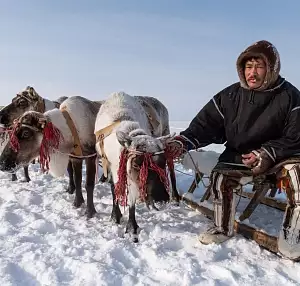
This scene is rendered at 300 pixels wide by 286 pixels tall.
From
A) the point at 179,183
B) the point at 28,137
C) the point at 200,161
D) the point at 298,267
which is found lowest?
the point at 179,183

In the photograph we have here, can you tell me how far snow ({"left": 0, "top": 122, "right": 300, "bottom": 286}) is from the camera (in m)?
3.06

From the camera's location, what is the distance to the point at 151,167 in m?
3.85

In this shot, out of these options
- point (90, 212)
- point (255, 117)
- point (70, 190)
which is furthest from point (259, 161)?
point (70, 190)

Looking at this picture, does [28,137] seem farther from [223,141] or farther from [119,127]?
[223,141]

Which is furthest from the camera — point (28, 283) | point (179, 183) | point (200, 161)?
point (179, 183)

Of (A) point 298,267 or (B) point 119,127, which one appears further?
(B) point 119,127

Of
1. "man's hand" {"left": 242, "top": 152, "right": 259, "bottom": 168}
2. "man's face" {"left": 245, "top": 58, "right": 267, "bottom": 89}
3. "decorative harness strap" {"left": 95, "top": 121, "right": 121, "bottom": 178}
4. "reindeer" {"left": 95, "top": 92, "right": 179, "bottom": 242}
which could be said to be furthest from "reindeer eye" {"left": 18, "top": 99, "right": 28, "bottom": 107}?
"man's hand" {"left": 242, "top": 152, "right": 259, "bottom": 168}

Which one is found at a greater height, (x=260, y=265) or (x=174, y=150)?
(x=174, y=150)

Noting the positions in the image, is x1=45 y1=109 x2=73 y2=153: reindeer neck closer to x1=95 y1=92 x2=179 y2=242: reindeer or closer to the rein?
x1=95 y1=92 x2=179 y2=242: reindeer

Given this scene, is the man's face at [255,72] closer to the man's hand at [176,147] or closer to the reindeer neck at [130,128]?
the man's hand at [176,147]

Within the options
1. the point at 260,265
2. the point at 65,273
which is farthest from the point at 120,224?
the point at 260,265

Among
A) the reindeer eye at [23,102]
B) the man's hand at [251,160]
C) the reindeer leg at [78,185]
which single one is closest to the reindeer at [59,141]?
the reindeer leg at [78,185]

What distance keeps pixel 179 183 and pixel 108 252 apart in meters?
4.02

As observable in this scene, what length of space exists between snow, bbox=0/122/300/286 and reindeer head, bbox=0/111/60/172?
627 mm
